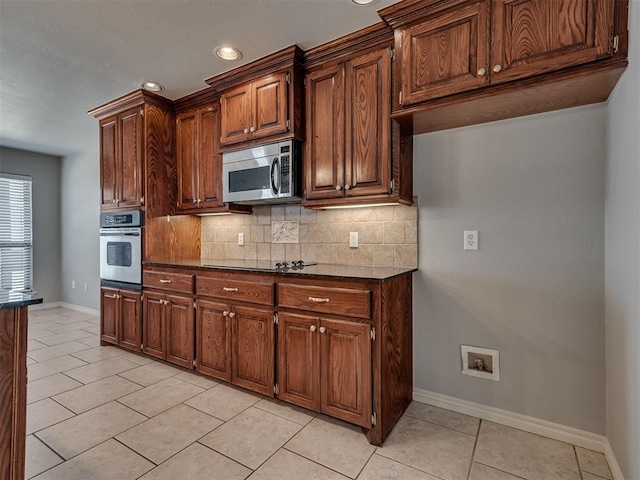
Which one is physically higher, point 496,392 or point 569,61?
point 569,61

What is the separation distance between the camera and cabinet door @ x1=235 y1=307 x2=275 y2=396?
229cm

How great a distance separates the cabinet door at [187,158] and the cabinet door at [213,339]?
1.13 metres

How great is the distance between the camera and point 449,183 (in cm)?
225

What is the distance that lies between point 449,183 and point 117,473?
8.02ft

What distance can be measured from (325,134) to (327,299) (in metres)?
1.18

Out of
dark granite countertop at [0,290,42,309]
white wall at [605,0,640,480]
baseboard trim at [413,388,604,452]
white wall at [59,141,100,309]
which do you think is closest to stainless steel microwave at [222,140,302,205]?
dark granite countertop at [0,290,42,309]

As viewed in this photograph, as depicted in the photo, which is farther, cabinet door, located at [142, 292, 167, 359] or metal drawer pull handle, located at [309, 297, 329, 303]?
cabinet door, located at [142, 292, 167, 359]

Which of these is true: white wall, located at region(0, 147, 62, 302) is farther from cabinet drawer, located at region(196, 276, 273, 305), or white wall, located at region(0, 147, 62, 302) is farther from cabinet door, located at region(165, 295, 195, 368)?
cabinet drawer, located at region(196, 276, 273, 305)

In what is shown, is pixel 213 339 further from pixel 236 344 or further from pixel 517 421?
pixel 517 421

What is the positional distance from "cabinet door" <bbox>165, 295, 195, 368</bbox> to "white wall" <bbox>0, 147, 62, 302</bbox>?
12.5 ft

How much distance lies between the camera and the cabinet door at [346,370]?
1.91 meters

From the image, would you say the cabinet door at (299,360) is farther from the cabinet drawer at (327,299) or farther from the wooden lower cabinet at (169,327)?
the wooden lower cabinet at (169,327)

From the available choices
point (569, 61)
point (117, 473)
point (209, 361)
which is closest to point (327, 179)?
point (569, 61)

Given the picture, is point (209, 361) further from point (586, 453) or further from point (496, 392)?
point (586, 453)
